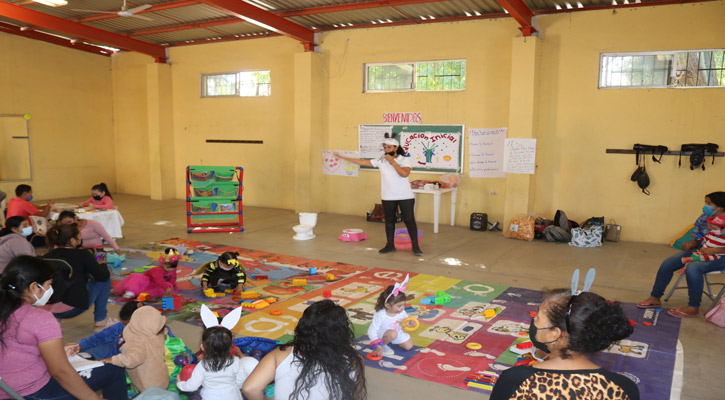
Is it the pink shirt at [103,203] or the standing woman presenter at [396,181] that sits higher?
the standing woman presenter at [396,181]

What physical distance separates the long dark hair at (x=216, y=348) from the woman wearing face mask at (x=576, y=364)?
1.69m

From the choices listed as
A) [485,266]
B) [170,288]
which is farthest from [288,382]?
[485,266]

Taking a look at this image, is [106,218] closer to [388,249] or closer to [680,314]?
[388,249]

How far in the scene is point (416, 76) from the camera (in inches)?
423

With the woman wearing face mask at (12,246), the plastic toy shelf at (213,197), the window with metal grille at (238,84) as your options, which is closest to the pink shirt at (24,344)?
the woman wearing face mask at (12,246)

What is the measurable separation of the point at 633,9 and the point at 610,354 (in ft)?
21.8

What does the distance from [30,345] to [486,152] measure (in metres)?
8.61

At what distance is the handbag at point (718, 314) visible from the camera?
200 inches

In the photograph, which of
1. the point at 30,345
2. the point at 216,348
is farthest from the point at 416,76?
the point at 30,345

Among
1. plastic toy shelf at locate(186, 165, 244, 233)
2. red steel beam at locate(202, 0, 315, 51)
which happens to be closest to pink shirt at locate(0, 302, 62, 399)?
plastic toy shelf at locate(186, 165, 244, 233)

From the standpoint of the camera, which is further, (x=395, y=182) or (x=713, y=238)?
(x=395, y=182)

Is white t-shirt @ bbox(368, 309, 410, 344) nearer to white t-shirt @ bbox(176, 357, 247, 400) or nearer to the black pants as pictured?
white t-shirt @ bbox(176, 357, 247, 400)

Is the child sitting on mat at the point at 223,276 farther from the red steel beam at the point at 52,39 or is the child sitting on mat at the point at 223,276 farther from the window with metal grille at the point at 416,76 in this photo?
the red steel beam at the point at 52,39

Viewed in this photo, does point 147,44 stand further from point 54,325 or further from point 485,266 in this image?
point 54,325
